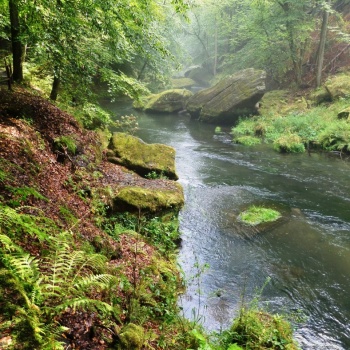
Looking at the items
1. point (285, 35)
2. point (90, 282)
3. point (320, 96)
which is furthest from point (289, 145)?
point (90, 282)

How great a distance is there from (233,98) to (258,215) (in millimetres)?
15303

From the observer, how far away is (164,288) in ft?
15.1

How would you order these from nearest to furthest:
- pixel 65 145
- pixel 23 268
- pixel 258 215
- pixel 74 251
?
pixel 23 268
pixel 74 251
pixel 65 145
pixel 258 215

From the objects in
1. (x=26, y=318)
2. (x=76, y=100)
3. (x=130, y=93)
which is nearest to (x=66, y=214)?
(x=26, y=318)

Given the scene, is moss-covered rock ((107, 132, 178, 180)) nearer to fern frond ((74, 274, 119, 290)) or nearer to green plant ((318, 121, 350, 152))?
fern frond ((74, 274, 119, 290))

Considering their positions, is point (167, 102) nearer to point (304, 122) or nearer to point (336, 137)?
point (304, 122)

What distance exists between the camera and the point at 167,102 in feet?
86.1

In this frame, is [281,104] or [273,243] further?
[281,104]

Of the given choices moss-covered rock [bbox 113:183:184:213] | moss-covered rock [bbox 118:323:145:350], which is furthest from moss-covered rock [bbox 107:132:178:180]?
moss-covered rock [bbox 118:323:145:350]

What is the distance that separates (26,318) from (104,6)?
463 cm

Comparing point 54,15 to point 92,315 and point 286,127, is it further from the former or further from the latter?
point 286,127

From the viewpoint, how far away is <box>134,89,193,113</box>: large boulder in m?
26.0

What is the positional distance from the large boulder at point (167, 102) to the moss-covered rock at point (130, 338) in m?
24.0

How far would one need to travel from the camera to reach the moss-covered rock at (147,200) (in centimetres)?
616
